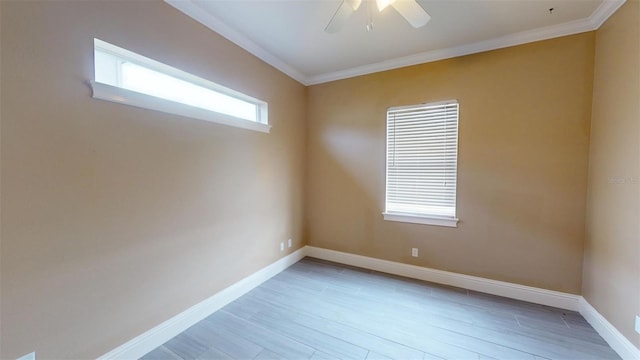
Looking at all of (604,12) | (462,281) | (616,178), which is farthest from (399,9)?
(462,281)

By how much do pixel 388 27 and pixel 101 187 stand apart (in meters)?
2.74

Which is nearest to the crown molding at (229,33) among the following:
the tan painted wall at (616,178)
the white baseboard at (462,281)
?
the white baseboard at (462,281)

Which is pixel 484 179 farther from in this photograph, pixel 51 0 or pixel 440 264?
pixel 51 0

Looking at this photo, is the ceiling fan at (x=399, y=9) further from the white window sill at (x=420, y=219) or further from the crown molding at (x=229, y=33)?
the white window sill at (x=420, y=219)

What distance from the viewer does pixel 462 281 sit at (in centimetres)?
282

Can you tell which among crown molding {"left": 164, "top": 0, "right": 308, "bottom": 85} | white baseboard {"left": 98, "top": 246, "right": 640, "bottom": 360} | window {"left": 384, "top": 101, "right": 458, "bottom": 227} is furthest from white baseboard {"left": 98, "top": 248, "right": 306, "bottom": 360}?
crown molding {"left": 164, "top": 0, "right": 308, "bottom": 85}

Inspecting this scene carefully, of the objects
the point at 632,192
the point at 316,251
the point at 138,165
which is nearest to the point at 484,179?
the point at 632,192

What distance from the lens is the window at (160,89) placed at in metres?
1.65

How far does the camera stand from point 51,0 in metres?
1.37

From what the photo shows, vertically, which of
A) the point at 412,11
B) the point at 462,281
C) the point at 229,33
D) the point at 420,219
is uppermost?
the point at 229,33

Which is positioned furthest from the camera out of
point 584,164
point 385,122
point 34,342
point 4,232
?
point 385,122

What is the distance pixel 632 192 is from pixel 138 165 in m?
3.62

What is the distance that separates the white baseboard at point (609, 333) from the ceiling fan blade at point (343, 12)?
10.2ft

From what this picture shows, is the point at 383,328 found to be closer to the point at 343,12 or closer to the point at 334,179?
the point at 334,179
